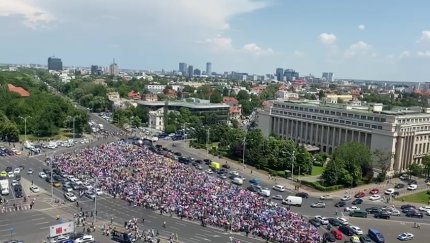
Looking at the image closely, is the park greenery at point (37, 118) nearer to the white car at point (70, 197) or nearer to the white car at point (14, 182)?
the white car at point (14, 182)

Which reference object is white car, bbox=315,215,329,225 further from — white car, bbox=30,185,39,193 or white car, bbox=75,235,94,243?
white car, bbox=30,185,39,193

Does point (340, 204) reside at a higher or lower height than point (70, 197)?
lower

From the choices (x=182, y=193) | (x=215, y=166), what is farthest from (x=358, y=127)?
(x=182, y=193)

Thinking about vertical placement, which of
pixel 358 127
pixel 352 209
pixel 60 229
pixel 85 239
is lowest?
pixel 352 209

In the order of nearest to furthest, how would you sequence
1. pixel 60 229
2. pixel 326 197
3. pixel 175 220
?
pixel 60 229
pixel 175 220
pixel 326 197

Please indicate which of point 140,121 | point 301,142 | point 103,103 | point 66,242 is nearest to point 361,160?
point 301,142

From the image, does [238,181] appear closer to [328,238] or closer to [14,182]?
[328,238]

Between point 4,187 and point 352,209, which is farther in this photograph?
point 4,187

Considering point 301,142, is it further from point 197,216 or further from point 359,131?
point 197,216

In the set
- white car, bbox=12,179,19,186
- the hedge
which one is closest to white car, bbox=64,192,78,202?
white car, bbox=12,179,19,186
